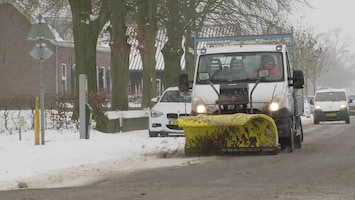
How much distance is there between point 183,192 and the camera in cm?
986

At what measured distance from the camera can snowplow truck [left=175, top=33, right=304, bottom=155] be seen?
595 inches

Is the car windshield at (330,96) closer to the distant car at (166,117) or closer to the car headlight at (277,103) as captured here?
the distant car at (166,117)

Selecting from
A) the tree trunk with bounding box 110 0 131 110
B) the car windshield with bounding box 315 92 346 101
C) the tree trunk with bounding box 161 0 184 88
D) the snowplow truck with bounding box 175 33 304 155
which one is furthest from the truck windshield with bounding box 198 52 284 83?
the car windshield with bounding box 315 92 346 101

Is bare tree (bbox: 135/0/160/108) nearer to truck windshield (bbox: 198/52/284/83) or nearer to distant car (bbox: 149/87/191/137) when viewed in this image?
distant car (bbox: 149/87/191/137)

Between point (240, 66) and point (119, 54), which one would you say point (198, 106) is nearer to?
point (240, 66)

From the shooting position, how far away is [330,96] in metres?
39.6

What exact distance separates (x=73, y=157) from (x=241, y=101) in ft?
11.4

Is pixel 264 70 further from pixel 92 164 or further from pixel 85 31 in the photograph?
pixel 85 31

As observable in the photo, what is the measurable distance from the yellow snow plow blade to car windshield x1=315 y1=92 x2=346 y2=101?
24.6 metres

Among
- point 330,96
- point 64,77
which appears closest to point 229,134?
point 330,96

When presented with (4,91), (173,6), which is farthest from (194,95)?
(4,91)

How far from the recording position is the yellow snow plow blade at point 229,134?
1477 centimetres

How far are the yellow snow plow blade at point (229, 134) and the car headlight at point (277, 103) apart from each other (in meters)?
0.55

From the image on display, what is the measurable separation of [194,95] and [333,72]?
13584 centimetres
